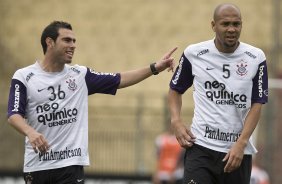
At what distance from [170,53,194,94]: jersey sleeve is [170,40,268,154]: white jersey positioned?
10 centimetres

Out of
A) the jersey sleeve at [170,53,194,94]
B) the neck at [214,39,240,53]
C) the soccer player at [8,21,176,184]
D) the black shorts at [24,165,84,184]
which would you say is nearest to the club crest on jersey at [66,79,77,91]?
the soccer player at [8,21,176,184]

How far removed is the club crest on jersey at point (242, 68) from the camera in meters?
8.38

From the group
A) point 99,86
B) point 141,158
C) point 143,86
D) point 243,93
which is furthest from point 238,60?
point 143,86

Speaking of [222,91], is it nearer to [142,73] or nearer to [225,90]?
[225,90]

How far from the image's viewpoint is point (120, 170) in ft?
62.5

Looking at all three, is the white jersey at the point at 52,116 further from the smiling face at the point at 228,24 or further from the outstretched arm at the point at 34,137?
the smiling face at the point at 228,24

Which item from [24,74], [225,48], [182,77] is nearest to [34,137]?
[24,74]

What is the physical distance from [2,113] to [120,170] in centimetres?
265

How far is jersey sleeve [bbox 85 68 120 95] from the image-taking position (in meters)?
9.27

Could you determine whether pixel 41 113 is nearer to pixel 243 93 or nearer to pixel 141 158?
pixel 243 93

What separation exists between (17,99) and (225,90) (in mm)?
1940

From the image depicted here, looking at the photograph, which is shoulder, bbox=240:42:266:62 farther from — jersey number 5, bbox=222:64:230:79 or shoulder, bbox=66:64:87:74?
shoulder, bbox=66:64:87:74

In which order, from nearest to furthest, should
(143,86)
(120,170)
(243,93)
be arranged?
1. (243,93)
2. (120,170)
3. (143,86)

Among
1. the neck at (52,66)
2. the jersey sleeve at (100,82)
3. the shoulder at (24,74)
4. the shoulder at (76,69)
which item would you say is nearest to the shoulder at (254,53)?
the jersey sleeve at (100,82)
